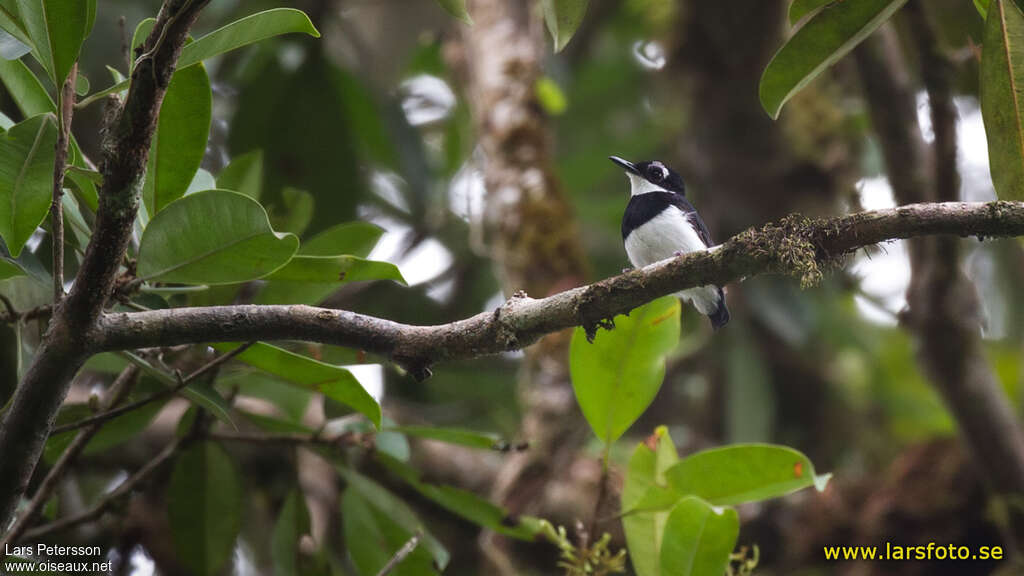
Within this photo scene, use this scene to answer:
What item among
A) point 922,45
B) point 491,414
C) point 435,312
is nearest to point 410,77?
point 435,312

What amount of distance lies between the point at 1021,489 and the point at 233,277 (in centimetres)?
306

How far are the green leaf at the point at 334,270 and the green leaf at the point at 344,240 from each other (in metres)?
0.32

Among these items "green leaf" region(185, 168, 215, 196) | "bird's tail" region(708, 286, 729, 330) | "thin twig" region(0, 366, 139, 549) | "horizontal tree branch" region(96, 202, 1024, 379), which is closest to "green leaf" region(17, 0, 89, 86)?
"horizontal tree branch" region(96, 202, 1024, 379)

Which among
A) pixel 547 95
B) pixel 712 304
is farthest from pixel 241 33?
pixel 547 95

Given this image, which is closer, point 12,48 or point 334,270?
point 12,48

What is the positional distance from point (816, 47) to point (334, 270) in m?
1.07

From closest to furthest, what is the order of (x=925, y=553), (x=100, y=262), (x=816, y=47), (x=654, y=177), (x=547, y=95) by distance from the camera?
(x=100, y=262) < (x=816, y=47) < (x=654, y=177) < (x=925, y=553) < (x=547, y=95)

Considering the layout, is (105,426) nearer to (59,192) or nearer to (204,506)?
(204,506)

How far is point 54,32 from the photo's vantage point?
157 centimetres

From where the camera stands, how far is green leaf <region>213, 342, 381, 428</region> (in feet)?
6.05

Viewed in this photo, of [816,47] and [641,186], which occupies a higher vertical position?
[816,47]

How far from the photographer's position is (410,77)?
5.91 metres

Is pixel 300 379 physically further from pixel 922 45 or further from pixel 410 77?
pixel 410 77

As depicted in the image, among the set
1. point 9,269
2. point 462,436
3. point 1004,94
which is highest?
point 1004,94
